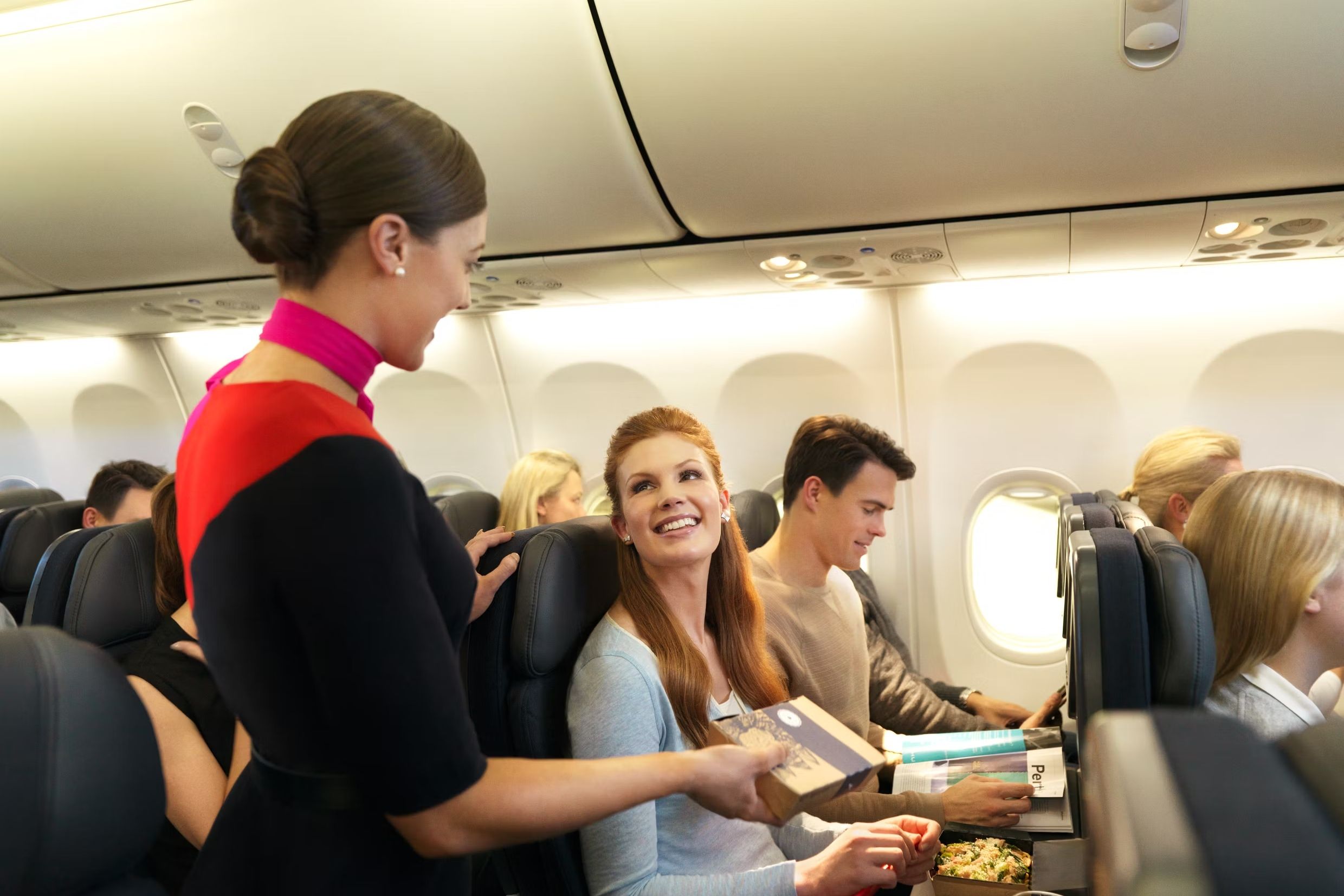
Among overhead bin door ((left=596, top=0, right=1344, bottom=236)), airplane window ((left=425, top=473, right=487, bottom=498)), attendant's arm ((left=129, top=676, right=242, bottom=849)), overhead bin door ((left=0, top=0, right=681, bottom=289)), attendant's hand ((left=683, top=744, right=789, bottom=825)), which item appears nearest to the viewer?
attendant's hand ((left=683, top=744, right=789, bottom=825))

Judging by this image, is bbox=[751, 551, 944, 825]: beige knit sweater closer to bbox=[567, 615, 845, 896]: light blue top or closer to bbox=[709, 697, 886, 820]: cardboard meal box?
bbox=[567, 615, 845, 896]: light blue top

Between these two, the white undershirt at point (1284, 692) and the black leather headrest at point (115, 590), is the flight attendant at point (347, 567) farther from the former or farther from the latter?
the black leather headrest at point (115, 590)

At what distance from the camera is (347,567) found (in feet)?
3.09

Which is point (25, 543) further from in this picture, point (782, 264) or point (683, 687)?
point (683, 687)

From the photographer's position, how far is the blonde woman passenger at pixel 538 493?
4770 mm

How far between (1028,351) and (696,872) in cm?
352

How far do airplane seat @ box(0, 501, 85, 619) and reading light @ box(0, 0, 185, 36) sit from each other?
2.24 m

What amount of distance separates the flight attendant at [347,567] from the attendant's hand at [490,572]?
2.54 feet

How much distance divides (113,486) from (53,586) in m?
1.36

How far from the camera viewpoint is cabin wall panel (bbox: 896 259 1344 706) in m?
4.20

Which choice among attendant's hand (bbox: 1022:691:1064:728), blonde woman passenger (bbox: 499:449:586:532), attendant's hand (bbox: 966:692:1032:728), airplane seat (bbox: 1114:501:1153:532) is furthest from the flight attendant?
blonde woman passenger (bbox: 499:449:586:532)

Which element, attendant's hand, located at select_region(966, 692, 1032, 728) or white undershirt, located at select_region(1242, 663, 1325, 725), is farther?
attendant's hand, located at select_region(966, 692, 1032, 728)

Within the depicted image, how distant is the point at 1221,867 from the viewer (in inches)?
21.3

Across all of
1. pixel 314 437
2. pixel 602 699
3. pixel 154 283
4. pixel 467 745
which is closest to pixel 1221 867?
pixel 467 745
